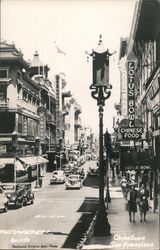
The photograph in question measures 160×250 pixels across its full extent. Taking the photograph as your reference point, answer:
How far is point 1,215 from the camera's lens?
2459cm

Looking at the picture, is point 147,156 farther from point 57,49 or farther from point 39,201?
point 39,201

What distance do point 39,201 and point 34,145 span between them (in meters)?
14.0

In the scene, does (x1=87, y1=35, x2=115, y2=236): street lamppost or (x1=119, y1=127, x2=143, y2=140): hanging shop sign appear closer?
(x1=87, y1=35, x2=115, y2=236): street lamppost

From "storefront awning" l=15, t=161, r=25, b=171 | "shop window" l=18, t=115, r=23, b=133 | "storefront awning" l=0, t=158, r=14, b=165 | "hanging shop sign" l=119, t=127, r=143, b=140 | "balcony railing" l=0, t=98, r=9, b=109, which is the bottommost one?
"storefront awning" l=15, t=161, r=25, b=171

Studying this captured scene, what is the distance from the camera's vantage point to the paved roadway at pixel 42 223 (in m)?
17.2

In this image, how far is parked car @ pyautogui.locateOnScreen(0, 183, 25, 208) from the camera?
88.0 ft

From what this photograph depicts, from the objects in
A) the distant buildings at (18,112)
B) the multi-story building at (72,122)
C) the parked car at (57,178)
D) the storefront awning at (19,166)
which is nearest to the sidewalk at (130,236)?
Result: the distant buildings at (18,112)

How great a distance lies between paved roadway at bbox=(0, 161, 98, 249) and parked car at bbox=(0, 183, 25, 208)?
448 mm

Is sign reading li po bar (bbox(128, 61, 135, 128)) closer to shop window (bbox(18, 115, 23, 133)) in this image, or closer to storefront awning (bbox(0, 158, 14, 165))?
storefront awning (bbox(0, 158, 14, 165))

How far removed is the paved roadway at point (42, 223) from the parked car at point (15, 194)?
448 mm

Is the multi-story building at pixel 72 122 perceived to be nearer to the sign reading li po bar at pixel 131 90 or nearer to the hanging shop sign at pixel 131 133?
the sign reading li po bar at pixel 131 90

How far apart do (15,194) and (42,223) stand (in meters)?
6.29

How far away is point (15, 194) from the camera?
1069 inches

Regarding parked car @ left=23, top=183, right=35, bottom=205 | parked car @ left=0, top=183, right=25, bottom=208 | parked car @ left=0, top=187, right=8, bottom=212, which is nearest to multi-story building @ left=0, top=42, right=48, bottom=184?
parked car @ left=23, top=183, right=35, bottom=205
